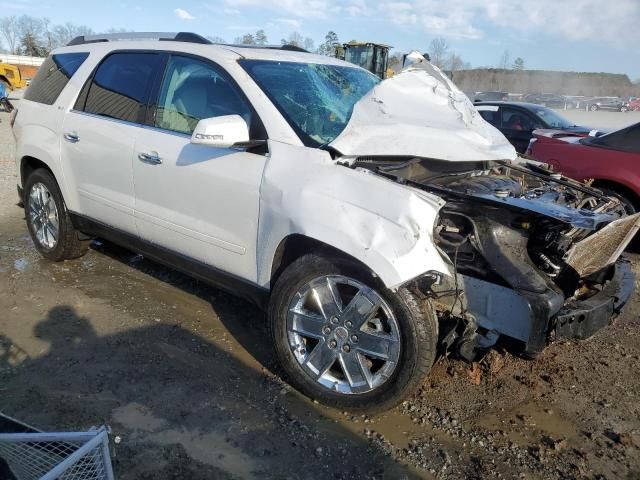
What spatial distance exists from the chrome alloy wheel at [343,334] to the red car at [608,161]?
3819 millimetres

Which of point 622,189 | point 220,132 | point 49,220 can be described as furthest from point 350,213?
point 622,189

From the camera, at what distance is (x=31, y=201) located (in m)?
5.00

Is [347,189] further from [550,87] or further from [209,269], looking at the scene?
[550,87]

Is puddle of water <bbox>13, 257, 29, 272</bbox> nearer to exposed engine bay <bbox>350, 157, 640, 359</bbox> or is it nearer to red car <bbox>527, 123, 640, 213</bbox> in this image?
exposed engine bay <bbox>350, 157, 640, 359</bbox>

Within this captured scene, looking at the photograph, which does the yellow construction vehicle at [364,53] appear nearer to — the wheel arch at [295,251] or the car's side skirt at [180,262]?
the car's side skirt at [180,262]

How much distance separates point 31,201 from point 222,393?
315cm

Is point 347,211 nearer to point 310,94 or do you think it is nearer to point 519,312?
point 519,312

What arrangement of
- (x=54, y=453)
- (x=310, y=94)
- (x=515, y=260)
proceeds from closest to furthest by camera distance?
(x=54, y=453), (x=515, y=260), (x=310, y=94)

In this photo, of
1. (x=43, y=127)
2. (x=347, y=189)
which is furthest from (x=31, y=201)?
(x=347, y=189)

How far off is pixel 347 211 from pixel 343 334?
686 mm

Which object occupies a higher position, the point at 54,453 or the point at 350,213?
the point at 350,213

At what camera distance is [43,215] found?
490cm

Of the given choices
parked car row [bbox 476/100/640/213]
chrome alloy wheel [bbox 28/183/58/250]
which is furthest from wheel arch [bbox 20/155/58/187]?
parked car row [bbox 476/100/640/213]

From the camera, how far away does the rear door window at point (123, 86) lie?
3.81 m
